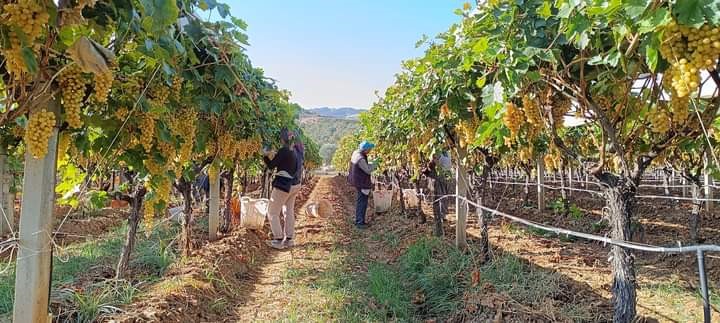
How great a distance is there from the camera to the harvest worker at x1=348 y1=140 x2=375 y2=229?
8992mm

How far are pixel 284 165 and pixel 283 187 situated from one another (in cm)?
32

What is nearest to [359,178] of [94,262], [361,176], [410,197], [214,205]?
[361,176]

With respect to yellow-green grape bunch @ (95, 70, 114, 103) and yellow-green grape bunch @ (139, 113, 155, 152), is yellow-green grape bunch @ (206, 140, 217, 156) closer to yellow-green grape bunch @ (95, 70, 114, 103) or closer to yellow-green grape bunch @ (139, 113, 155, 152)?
yellow-green grape bunch @ (139, 113, 155, 152)

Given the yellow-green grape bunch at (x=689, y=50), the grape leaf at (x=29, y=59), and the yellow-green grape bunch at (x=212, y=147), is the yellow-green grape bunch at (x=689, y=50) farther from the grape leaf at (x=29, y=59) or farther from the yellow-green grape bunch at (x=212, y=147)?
the yellow-green grape bunch at (x=212, y=147)

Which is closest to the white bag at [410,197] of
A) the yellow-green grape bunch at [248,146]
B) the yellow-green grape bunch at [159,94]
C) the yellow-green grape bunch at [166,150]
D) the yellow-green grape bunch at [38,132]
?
the yellow-green grape bunch at [248,146]

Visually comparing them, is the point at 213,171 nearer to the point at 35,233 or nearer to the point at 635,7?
the point at 35,233

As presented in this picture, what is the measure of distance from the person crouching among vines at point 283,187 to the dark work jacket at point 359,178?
239 cm

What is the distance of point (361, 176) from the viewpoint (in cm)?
914

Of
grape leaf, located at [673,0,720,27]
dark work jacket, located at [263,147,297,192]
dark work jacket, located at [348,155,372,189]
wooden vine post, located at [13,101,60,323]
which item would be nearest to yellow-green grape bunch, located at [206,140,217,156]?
dark work jacket, located at [263,147,297,192]

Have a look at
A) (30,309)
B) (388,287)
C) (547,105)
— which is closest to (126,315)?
(30,309)

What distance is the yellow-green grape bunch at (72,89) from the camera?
189 cm

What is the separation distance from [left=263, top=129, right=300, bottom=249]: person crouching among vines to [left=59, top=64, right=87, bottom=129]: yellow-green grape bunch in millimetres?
4545

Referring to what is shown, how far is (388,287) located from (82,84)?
3.27 meters

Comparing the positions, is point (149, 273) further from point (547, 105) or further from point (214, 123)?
point (547, 105)
